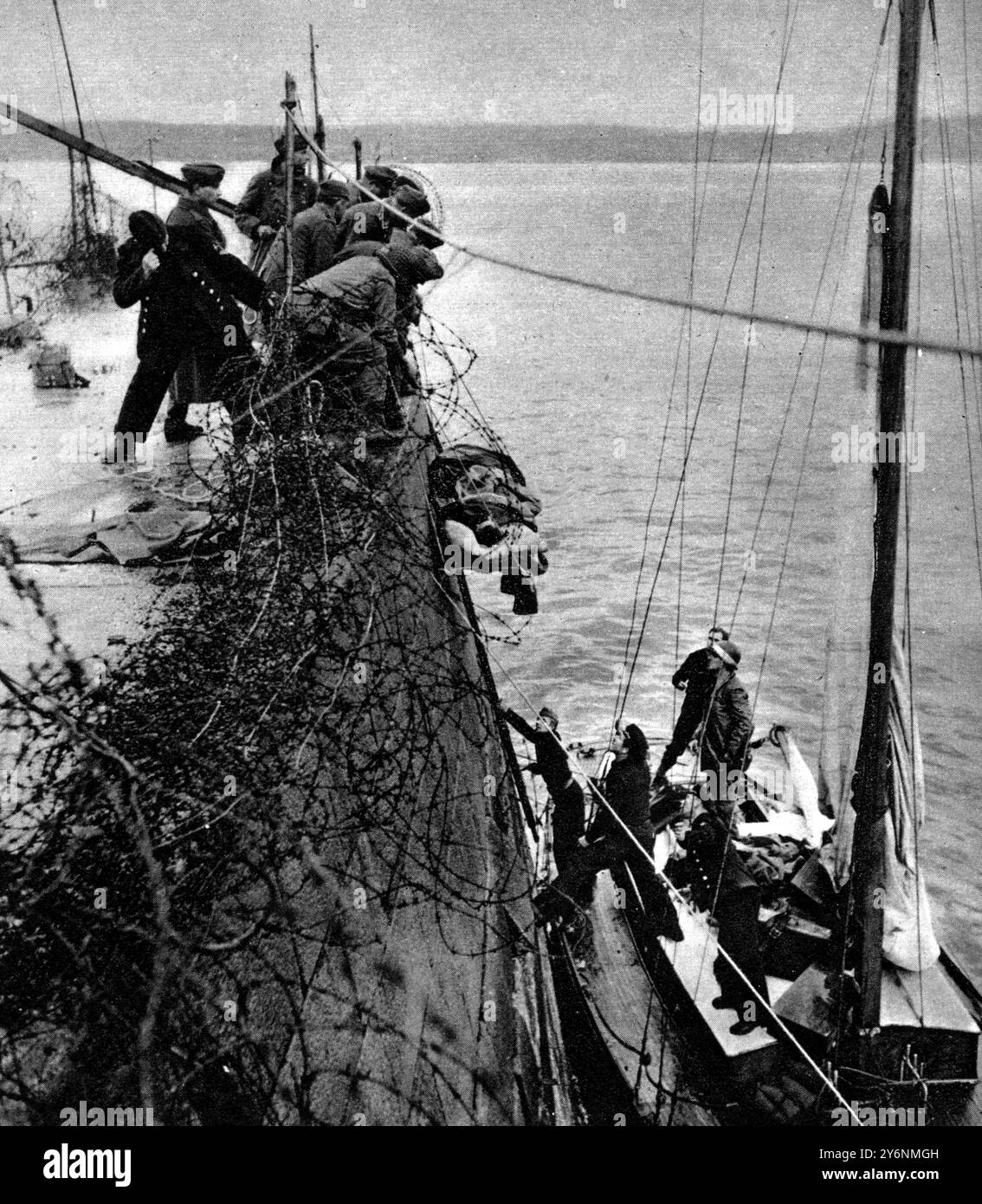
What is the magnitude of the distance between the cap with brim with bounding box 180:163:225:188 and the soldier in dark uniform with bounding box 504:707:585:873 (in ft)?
18.6

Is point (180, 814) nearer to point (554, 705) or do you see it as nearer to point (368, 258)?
Result: point (368, 258)

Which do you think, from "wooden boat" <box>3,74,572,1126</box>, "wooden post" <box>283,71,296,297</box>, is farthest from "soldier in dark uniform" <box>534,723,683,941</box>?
"wooden post" <box>283,71,296,297</box>

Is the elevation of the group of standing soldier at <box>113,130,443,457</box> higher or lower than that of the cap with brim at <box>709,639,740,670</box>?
higher

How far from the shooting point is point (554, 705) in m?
21.2

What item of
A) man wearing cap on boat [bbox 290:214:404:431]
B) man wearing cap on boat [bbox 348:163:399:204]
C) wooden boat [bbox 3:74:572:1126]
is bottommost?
wooden boat [bbox 3:74:572:1126]

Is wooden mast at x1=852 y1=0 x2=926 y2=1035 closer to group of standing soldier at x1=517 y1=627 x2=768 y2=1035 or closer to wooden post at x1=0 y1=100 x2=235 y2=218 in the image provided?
group of standing soldier at x1=517 y1=627 x2=768 y2=1035

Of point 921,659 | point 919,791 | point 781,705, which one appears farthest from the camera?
point 921,659

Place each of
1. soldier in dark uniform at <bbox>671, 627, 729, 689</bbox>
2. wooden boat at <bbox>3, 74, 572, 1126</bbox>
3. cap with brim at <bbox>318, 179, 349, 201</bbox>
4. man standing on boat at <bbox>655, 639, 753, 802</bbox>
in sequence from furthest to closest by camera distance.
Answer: cap with brim at <bbox>318, 179, 349, 201</bbox> < soldier in dark uniform at <bbox>671, 627, 729, 689</bbox> < man standing on boat at <bbox>655, 639, 753, 802</bbox> < wooden boat at <bbox>3, 74, 572, 1126</bbox>

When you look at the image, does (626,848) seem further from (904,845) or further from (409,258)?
(409,258)

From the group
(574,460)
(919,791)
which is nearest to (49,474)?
(919,791)

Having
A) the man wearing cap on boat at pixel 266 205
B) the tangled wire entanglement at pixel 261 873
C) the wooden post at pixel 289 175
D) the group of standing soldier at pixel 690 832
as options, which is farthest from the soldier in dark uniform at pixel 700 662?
the man wearing cap on boat at pixel 266 205

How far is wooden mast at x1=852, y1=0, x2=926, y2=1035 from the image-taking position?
7.79 m
